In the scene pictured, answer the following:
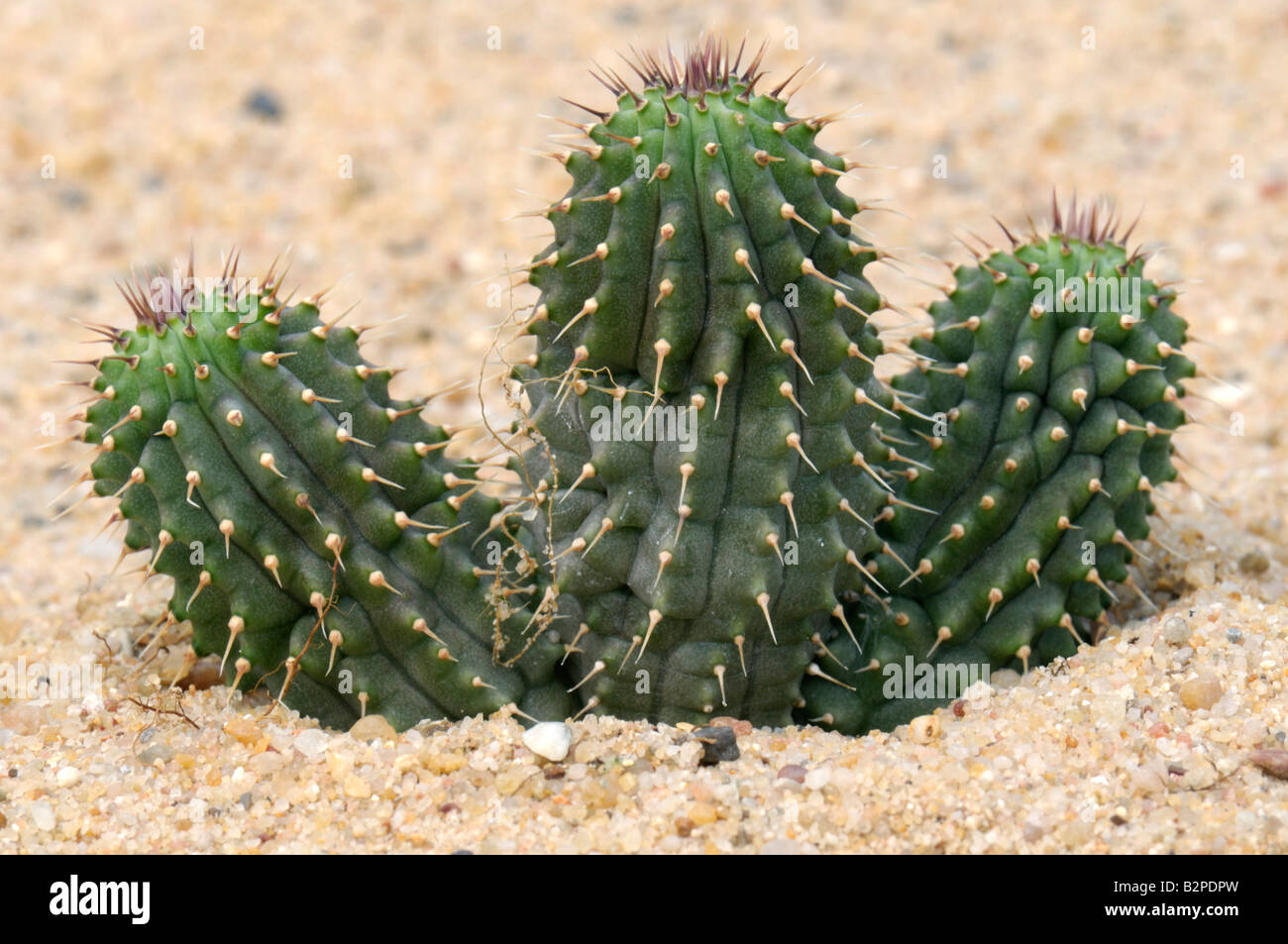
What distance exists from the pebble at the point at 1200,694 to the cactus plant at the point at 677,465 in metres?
0.45

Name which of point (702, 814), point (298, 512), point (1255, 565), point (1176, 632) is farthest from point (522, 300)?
point (702, 814)

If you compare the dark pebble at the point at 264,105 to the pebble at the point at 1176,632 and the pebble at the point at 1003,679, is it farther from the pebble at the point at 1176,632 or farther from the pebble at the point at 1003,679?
the pebble at the point at 1176,632

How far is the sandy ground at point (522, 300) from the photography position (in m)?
3.44

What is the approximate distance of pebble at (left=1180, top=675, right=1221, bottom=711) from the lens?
378 centimetres

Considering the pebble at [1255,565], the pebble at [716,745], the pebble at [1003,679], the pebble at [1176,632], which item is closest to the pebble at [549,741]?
the pebble at [716,745]

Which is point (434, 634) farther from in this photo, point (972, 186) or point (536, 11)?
point (536, 11)

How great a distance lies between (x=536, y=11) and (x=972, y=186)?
392 cm

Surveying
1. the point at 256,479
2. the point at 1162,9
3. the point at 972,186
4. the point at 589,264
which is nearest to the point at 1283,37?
the point at 1162,9

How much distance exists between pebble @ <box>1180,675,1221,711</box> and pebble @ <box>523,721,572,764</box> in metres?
1.80

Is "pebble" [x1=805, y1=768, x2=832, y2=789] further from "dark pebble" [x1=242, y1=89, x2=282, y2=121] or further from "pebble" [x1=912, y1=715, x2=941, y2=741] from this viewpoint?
"dark pebble" [x1=242, y1=89, x2=282, y2=121]

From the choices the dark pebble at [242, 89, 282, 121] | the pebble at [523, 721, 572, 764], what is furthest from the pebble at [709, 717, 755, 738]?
the dark pebble at [242, 89, 282, 121]

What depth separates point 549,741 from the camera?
3654 mm

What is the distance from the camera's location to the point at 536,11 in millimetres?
10336

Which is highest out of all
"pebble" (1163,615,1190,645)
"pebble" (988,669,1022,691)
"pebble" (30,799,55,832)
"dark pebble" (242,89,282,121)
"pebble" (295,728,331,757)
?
"dark pebble" (242,89,282,121)
